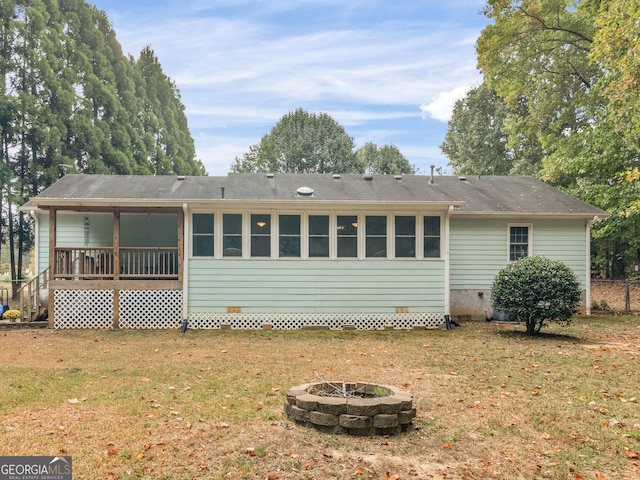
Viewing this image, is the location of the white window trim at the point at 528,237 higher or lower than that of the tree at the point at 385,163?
lower

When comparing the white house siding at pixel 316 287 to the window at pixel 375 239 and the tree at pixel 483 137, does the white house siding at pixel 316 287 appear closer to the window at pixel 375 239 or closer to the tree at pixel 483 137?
the window at pixel 375 239

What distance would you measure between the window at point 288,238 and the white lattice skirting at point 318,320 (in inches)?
58.1

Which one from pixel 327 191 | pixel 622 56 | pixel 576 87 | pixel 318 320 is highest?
pixel 576 87

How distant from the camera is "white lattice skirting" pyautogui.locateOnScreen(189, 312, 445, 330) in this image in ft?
39.7

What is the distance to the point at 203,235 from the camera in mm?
12141

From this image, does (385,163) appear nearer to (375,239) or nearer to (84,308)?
(375,239)

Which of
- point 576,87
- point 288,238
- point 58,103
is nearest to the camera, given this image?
point 288,238

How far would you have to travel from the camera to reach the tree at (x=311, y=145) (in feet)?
111

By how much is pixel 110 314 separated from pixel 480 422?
381 inches

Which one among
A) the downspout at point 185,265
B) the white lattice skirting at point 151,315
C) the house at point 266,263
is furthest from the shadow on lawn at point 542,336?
the downspout at point 185,265

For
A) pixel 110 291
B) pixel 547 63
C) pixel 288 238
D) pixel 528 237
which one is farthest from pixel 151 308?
pixel 547 63

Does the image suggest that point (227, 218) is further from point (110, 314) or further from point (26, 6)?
point (26, 6)

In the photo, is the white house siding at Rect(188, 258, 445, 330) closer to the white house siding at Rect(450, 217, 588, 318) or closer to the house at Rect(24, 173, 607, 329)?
the house at Rect(24, 173, 607, 329)

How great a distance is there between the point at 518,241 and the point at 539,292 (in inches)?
143
